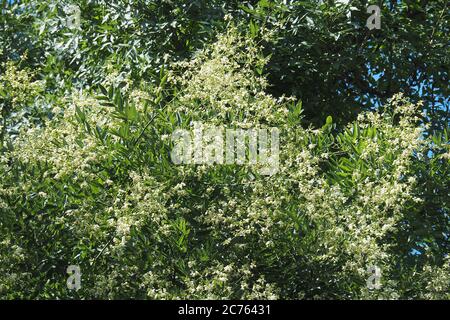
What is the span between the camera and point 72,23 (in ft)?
31.2

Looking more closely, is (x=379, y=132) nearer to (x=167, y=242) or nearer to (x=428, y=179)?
(x=428, y=179)

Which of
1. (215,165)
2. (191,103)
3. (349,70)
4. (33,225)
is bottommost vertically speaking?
(33,225)

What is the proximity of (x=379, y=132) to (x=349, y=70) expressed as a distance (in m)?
2.47

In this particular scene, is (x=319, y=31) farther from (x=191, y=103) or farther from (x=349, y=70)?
(x=191, y=103)

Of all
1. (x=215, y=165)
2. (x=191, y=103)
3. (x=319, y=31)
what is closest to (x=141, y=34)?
(x=319, y=31)

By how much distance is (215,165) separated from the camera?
6.05 metres

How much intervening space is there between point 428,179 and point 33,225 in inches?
120

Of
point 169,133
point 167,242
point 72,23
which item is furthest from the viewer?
point 72,23
